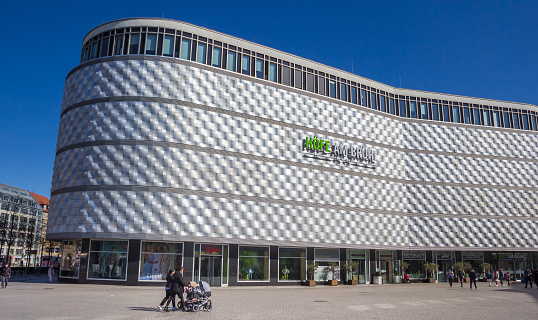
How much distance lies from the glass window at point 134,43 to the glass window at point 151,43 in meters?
0.99

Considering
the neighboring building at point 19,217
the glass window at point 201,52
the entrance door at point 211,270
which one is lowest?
the entrance door at point 211,270

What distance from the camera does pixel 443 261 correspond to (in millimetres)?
58438

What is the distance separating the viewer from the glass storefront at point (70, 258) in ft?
136

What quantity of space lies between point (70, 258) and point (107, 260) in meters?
4.83

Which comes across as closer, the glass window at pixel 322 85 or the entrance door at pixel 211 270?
the entrance door at pixel 211 270

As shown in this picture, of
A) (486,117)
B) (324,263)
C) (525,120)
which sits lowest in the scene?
(324,263)

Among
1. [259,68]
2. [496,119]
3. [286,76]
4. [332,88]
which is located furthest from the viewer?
[496,119]

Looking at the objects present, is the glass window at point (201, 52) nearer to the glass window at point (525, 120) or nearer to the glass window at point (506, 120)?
the glass window at point (506, 120)

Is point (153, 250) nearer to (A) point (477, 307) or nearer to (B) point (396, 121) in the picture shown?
(A) point (477, 307)

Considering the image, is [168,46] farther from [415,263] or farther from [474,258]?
[474,258]

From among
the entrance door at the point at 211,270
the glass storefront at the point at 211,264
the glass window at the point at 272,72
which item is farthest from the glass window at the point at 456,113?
the entrance door at the point at 211,270

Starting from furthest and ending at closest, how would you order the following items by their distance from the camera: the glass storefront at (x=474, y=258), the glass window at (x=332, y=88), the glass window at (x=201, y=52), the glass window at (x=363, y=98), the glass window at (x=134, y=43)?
the glass storefront at (x=474, y=258)
the glass window at (x=363, y=98)
the glass window at (x=332, y=88)
the glass window at (x=201, y=52)
the glass window at (x=134, y=43)

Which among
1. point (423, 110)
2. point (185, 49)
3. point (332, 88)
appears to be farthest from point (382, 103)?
point (185, 49)

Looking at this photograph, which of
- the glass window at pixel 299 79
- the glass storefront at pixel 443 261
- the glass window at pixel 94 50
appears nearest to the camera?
the glass window at pixel 94 50
